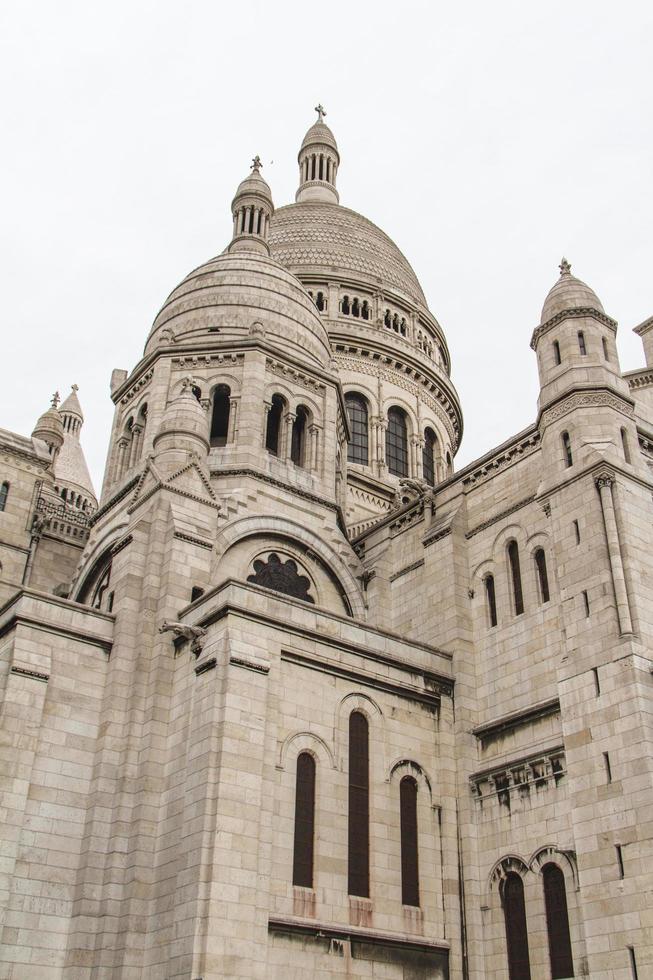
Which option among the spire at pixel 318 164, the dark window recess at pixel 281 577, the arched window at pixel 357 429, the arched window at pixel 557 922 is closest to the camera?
the arched window at pixel 557 922

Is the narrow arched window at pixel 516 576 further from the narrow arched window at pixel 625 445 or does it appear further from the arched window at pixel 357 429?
the arched window at pixel 357 429

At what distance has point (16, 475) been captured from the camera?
1399 inches

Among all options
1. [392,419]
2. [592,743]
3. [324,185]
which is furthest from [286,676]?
[324,185]

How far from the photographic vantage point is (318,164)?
70.9m

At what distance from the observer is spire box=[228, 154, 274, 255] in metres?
45.1

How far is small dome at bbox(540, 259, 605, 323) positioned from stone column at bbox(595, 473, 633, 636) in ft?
21.4

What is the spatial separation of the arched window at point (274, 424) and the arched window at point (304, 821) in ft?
43.2

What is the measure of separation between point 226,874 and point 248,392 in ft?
57.4

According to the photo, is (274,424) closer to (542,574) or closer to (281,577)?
(281,577)

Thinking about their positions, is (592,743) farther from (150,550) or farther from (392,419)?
(392,419)

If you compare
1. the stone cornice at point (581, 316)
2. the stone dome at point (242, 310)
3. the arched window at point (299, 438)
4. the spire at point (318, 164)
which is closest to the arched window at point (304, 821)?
the arched window at point (299, 438)

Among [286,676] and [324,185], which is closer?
[286,676]

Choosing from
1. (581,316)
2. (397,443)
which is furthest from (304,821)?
(397,443)

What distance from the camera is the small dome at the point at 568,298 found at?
30125 mm
